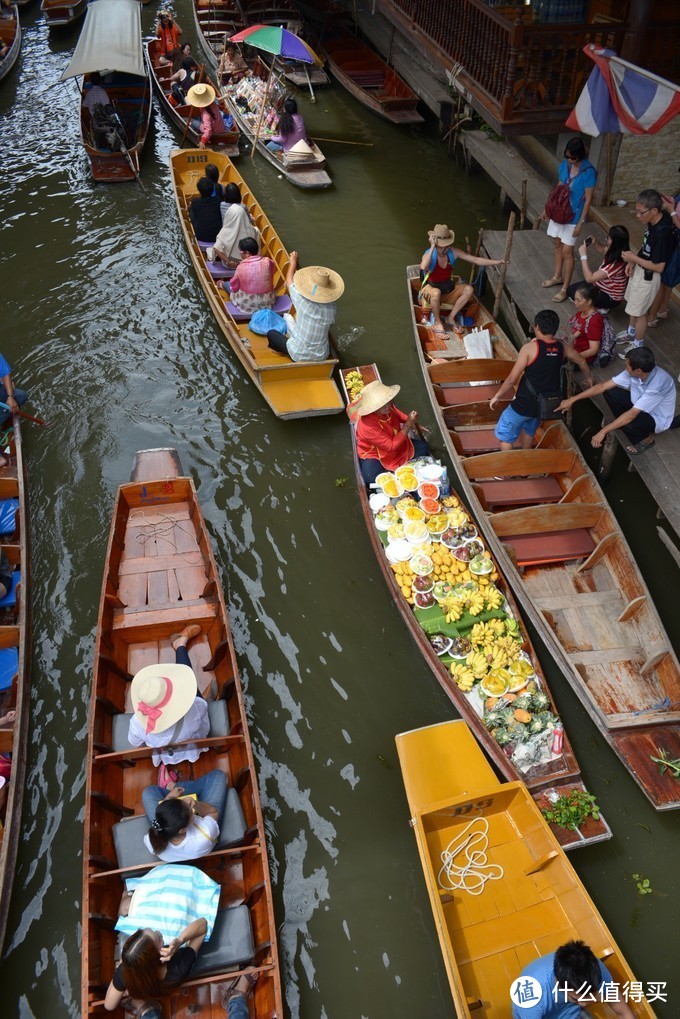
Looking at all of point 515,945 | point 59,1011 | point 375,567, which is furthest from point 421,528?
point 59,1011

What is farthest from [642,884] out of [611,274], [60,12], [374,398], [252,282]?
[60,12]

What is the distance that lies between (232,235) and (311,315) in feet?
10.8

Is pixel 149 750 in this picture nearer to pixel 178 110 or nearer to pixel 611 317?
pixel 611 317

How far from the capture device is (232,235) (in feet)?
40.4

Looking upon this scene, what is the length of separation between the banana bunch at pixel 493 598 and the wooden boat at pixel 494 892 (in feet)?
5.33

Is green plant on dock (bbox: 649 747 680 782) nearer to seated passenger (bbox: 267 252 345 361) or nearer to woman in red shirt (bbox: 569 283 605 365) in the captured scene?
woman in red shirt (bbox: 569 283 605 365)

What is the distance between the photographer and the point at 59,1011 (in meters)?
6.01

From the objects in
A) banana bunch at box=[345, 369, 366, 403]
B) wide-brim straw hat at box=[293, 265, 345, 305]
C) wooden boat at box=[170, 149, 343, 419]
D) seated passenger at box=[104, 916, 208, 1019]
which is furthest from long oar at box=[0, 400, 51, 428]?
seated passenger at box=[104, 916, 208, 1019]

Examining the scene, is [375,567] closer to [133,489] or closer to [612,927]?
[133,489]

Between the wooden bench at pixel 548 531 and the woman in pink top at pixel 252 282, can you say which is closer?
the wooden bench at pixel 548 531

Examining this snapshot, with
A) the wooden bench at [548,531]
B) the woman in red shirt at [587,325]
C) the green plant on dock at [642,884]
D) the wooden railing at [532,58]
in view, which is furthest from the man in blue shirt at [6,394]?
the green plant on dock at [642,884]

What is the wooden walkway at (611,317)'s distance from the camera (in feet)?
29.0

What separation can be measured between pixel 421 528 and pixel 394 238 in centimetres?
877

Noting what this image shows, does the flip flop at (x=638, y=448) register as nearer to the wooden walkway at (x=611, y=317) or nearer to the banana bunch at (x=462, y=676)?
the wooden walkway at (x=611, y=317)
